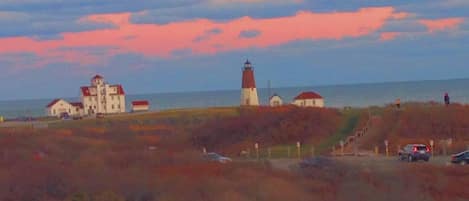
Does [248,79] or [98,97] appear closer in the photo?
[248,79]

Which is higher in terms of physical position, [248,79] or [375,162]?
[248,79]

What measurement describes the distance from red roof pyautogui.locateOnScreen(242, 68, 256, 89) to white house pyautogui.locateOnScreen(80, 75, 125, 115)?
887 inches

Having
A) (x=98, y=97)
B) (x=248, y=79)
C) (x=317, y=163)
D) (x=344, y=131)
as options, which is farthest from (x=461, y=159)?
(x=98, y=97)

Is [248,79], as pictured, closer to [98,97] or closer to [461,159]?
[98,97]

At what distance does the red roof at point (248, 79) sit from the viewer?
101688 mm

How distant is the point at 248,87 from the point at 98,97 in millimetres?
23830

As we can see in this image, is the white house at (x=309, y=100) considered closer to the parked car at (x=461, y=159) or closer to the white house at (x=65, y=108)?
the white house at (x=65, y=108)

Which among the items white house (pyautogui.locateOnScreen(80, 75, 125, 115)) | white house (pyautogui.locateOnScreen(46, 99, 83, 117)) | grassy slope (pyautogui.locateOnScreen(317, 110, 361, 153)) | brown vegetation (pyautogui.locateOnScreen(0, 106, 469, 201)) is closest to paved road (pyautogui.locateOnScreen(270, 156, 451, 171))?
brown vegetation (pyautogui.locateOnScreen(0, 106, 469, 201))

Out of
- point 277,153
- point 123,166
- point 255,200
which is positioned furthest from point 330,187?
point 277,153

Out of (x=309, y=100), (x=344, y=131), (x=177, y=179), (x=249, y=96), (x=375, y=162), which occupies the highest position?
(x=249, y=96)

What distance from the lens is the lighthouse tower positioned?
10175 cm

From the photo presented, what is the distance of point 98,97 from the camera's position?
119188 millimetres

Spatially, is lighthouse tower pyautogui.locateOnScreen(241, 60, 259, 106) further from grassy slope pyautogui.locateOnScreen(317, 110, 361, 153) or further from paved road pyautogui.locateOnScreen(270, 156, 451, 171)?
paved road pyautogui.locateOnScreen(270, 156, 451, 171)

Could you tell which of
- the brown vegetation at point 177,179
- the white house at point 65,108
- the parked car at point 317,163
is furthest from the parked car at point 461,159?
the white house at point 65,108
